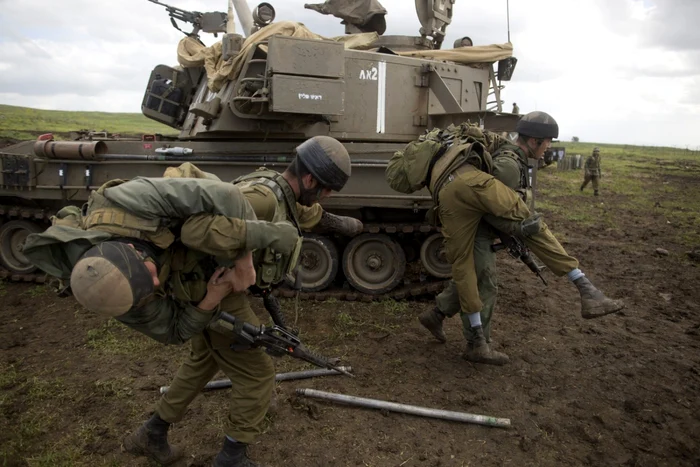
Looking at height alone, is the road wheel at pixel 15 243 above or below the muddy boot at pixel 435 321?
above

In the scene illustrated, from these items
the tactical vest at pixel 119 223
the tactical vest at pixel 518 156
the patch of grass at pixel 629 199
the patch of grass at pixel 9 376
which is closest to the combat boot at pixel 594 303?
the tactical vest at pixel 518 156

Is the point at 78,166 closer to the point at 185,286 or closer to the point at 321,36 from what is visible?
the point at 321,36

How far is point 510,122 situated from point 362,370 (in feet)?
13.0

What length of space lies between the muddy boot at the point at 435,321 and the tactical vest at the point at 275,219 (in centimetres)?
241

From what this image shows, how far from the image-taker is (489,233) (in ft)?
15.5

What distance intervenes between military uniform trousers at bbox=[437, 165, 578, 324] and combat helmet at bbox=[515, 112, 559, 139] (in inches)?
24.8

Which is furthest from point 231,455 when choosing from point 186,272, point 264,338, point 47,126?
point 47,126

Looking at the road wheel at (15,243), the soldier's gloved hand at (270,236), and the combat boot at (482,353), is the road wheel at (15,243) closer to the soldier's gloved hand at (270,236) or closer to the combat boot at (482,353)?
the combat boot at (482,353)

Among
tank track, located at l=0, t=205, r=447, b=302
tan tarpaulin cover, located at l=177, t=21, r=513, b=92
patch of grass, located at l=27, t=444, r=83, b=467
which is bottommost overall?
patch of grass, located at l=27, t=444, r=83, b=467

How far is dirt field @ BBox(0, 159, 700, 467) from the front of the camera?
3598 mm

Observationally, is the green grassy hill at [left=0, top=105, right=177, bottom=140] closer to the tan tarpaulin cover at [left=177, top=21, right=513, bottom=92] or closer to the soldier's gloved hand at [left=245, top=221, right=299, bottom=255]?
the tan tarpaulin cover at [left=177, top=21, right=513, bottom=92]

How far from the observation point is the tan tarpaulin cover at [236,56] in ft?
20.6

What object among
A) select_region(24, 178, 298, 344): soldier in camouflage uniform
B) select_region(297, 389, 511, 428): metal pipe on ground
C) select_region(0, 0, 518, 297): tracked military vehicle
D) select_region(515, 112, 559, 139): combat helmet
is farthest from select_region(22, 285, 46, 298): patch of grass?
select_region(515, 112, 559, 139): combat helmet

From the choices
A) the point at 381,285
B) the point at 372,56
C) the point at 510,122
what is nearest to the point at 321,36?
the point at 372,56
